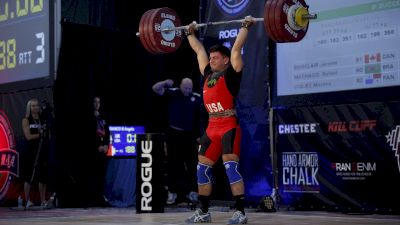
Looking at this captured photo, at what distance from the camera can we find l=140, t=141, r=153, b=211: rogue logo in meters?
8.63

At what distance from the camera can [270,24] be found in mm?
7035

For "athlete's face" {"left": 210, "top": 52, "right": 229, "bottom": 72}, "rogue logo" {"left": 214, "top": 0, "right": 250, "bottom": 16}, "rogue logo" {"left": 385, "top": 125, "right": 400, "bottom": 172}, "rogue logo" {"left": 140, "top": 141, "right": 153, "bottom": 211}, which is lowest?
"rogue logo" {"left": 140, "top": 141, "right": 153, "bottom": 211}

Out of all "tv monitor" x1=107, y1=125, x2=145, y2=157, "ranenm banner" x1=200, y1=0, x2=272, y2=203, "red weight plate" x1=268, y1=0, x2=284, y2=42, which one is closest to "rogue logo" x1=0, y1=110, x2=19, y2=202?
"tv monitor" x1=107, y1=125, x2=145, y2=157

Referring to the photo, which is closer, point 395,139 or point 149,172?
point 395,139

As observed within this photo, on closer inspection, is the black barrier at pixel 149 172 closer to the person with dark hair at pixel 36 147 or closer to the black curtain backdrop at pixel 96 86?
the person with dark hair at pixel 36 147

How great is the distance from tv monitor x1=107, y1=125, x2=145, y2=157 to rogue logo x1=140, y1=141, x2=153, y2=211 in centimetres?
287

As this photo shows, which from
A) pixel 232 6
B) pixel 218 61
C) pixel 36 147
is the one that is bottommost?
pixel 36 147

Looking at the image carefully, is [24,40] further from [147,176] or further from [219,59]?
[219,59]

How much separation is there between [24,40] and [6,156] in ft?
6.48

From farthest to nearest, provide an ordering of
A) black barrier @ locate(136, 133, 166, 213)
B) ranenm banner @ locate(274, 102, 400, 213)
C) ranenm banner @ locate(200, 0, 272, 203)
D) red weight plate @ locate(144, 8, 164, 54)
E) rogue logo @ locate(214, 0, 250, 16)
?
rogue logo @ locate(214, 0, 250, 16)
ranenm banner @ locate(200, 0, 272, 203)
black barrier @ locate(136, 133, 166, 213)
ranenm banner @ locate(274, 102, 400, 213)
red weight plate @ locate(144, 8, 164, 54)

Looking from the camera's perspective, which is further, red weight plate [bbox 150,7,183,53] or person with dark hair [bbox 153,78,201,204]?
person with dark hair [bbox 153,78,201,204]

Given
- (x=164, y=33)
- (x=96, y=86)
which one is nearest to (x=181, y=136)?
(x=96, y=86)

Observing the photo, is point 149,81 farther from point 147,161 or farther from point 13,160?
point 147,161

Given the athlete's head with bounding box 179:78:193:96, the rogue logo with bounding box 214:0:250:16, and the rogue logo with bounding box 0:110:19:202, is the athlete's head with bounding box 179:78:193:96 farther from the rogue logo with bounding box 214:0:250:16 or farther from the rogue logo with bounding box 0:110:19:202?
the rogue logo with bounding box 0:110:19:202
